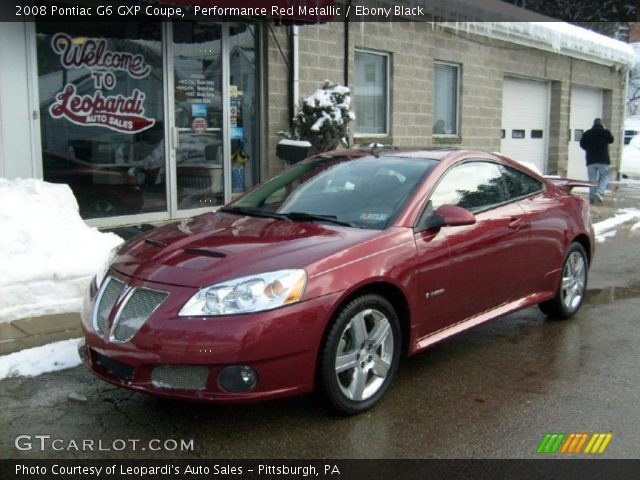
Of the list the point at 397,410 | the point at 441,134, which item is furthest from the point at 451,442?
the point at 441,134

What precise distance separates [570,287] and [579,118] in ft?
49.9

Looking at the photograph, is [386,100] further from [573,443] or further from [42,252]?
[573,443]

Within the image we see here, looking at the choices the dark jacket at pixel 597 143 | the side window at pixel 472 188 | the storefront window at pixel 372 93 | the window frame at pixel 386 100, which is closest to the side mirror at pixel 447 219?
the side window at pixel 472 188

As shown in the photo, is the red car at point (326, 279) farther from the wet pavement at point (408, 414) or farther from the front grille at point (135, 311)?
the wet pavement at point (408, 414)

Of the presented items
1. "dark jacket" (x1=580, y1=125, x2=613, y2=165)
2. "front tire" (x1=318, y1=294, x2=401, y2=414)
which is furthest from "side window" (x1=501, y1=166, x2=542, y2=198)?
"dark jacket" (x1=580, y1=125, x2=613, y2=165)

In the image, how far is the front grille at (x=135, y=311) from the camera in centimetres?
356

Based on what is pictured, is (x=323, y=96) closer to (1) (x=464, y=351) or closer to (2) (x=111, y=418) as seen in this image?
(1) (x=464, y=351)

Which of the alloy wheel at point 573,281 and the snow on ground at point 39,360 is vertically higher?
the alloy wheel at point 573,281

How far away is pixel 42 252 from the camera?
6004mm

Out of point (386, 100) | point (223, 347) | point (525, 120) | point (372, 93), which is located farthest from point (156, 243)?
point (525, 120)

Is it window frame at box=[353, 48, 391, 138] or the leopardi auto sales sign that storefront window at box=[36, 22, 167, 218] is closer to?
the leopardi auto sales sign

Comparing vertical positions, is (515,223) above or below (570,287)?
above

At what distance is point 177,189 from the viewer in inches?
375

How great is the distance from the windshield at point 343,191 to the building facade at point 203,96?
4.08 m
